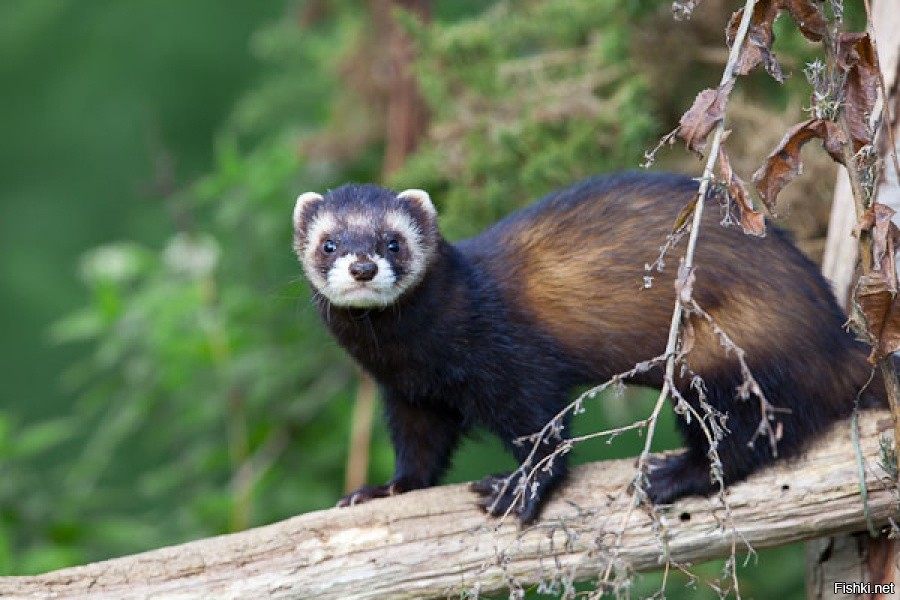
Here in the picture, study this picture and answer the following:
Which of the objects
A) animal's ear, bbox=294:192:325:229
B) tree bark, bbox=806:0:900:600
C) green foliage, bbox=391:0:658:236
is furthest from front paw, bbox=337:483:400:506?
tree bark, bbox=806:0:900:600

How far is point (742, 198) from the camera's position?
9.86 feet

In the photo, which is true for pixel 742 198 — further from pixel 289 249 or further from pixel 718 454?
pixel 289 249

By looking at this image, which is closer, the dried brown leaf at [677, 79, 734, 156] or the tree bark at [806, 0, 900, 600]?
the dried brown leaf at [677, 79, 734, 156]

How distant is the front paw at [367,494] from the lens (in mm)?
4411

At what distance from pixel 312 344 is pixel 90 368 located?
125 centimetres

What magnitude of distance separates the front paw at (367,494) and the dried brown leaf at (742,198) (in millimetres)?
1887

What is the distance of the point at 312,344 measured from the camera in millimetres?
6527

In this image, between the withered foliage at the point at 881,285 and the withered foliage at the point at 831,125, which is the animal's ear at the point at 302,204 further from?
the withered foliage at the point at 881,285

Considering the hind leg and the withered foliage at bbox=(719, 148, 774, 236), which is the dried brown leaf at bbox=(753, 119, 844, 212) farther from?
the hind leg

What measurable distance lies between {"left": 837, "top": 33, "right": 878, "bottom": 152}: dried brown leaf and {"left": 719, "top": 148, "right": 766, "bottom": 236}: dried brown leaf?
0.34 metres

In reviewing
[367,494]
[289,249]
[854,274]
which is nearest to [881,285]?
[854,274]

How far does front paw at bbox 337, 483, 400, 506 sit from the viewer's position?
14.5 feet

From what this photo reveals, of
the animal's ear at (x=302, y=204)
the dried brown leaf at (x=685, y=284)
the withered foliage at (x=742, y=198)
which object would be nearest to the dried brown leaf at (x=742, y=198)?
the withered foliage at (x=742, y=198)

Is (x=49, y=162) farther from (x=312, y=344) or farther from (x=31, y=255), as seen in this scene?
(x=312, y=344)
